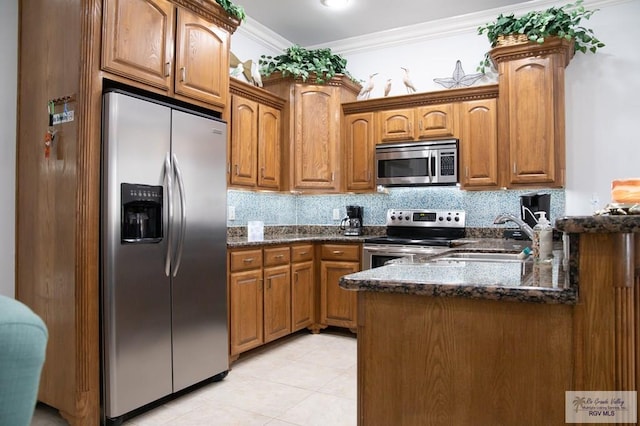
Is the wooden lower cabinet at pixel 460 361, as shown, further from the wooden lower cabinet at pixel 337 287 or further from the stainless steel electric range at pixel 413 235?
the wooden lower cabinet at pixel 337 287

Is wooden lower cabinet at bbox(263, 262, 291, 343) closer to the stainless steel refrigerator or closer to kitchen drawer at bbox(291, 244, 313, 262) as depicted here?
kitchen drawer at bbox(291, 244, 313, 262)

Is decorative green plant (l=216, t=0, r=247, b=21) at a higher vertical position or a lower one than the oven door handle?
higher

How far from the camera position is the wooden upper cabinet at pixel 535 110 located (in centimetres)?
360

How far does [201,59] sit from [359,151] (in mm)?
1968

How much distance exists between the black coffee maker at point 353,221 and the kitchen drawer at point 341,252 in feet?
1.30

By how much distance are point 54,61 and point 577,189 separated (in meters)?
4.03

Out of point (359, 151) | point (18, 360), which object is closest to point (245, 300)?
point (359, 151)

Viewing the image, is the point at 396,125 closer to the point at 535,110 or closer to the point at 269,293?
the point at 535,110

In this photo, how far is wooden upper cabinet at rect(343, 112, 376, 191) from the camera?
4.41m

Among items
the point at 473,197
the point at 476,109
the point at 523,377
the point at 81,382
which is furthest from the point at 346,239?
the point at 523,377

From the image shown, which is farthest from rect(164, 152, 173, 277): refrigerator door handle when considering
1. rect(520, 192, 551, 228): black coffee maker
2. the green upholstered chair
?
rect(520, 192, 551, 228): black coffee maker

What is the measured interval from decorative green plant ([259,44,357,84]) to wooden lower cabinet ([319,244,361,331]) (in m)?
1.69

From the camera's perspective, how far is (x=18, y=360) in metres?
0.59

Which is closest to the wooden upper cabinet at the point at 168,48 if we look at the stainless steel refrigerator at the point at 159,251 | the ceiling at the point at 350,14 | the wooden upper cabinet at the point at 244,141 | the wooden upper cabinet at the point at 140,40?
the wooden upper cabinet at the point at 140,40
